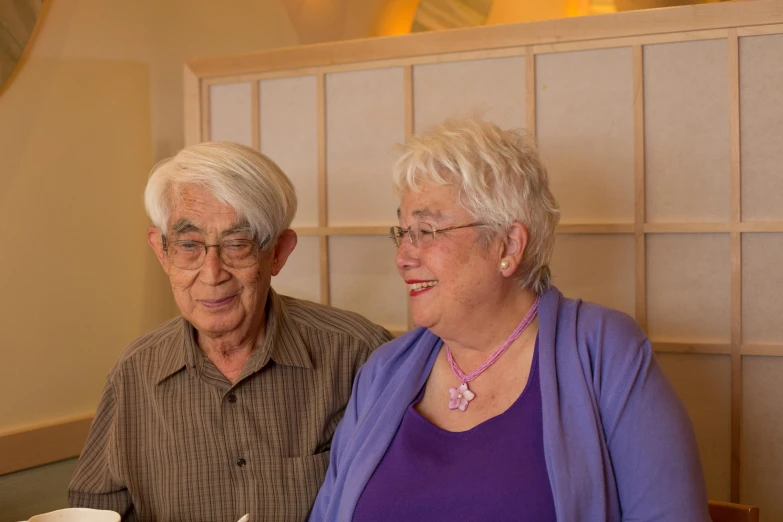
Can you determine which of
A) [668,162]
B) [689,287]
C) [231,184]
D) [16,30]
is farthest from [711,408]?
[16,30]

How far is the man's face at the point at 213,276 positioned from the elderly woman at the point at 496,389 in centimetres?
29

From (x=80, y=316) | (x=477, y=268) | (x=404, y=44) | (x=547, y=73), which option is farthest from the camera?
(x=80, y=316)

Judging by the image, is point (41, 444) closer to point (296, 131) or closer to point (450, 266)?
point (296, 131)

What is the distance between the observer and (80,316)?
255 centimetres

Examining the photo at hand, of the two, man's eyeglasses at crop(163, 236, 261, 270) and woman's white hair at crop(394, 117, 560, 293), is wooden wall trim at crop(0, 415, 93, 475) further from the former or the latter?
woman's white hair at crop(394, 117, 560, 293)

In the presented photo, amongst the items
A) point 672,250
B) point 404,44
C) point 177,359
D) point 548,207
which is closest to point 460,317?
point 548,207

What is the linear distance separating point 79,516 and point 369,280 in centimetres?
120

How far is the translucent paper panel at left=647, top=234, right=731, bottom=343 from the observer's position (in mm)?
2025

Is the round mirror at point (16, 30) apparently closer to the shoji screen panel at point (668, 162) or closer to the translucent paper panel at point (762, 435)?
the shoji screen panel at point (668, 162)

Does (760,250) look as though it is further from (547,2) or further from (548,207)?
(547,2)

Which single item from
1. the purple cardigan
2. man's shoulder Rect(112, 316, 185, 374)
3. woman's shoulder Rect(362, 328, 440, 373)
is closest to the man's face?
man's shoulder Rect(112, 316, 185, 374)

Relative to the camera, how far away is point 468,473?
1.44 meters

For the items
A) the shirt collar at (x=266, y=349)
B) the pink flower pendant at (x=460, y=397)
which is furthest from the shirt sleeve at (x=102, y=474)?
the pink flower pendant at (x=460, y=397)

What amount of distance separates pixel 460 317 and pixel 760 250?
88cm
